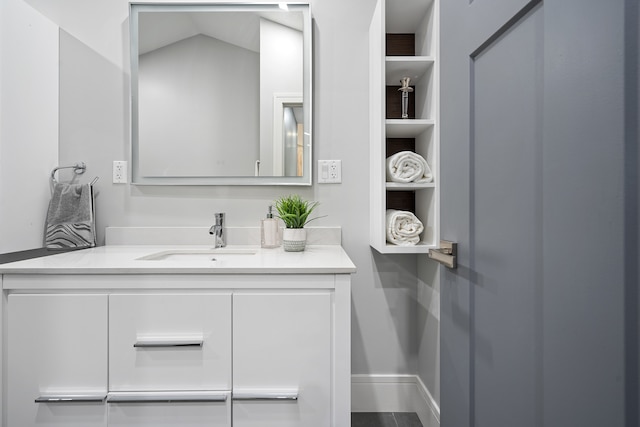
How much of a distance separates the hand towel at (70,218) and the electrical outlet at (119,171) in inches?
4.8

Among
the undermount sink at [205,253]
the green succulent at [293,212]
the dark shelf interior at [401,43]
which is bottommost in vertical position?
the undermount sink at [205,253]

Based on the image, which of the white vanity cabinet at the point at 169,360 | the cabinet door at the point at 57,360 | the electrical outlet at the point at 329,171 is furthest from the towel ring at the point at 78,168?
the electrical outlet at the point at 329,171

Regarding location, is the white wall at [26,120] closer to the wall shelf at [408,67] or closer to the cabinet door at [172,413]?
the cabinet door at [172,413]

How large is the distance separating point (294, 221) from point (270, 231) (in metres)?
0.14

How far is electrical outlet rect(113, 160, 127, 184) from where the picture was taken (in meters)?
1.62

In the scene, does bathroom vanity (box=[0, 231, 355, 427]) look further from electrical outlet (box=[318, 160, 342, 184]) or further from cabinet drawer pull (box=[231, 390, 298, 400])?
electrical outlet (box=[318, 160, 342, 184])

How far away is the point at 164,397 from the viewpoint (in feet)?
3.32

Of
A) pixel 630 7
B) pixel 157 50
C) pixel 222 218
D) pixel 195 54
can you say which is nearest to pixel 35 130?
pixel 157 50

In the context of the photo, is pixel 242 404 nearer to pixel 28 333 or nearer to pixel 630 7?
pixel 28 333

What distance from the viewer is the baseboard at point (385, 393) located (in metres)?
1.61

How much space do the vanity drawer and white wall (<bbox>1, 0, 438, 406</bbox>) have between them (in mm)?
645

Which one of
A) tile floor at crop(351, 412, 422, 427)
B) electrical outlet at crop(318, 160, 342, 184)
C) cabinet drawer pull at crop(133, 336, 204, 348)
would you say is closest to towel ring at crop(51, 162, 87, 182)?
cabinet drawer pull at crop(133, 336, 204, 348)

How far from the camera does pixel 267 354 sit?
40.9 inches

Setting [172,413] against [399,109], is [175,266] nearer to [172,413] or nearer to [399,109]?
[172,413]
